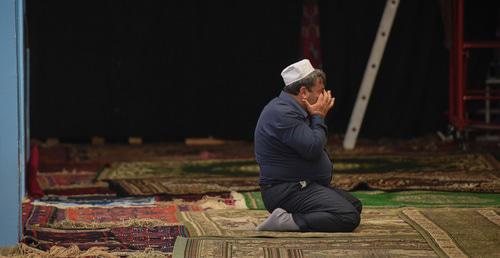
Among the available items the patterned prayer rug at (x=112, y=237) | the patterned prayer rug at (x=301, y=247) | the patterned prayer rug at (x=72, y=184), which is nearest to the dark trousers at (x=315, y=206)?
the patterned prayer rug at (x=301, y=247)

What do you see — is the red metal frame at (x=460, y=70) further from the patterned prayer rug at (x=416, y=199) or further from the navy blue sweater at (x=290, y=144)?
the navy blue sweater at (x=290, y=144)

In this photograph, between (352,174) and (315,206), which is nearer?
(315,206)

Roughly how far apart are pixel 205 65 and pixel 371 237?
5.82 m

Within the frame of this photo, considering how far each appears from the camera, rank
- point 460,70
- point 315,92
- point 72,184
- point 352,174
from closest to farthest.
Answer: point 315,92, point 72,184, point 352,174, point 460,70

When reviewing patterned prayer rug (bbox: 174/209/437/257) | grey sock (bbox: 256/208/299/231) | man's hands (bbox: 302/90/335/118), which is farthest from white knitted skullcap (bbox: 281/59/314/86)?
patterned prayer rug (bbox: 174/209/437/257)

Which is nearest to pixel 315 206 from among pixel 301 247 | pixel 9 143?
pixel 301 247

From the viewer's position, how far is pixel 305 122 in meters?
5.33

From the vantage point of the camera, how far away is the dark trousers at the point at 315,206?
5.28 meters

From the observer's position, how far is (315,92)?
535cm

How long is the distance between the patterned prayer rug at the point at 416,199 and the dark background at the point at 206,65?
400 cm

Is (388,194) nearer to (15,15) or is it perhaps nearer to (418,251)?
(418,251)

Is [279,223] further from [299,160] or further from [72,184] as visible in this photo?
[72,184]

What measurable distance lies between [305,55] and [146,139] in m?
1.90

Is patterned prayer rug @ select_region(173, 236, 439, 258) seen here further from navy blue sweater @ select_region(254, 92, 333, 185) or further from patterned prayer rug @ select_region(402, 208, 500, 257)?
navy blue sweater @ select_region(254, 92, 333, 185)
